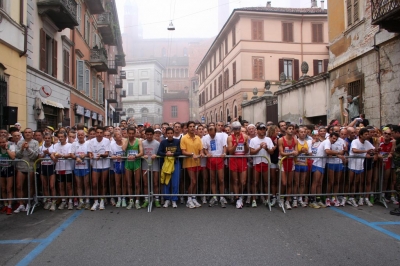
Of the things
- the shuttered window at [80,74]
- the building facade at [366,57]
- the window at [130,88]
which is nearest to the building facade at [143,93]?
the window at [130,88]

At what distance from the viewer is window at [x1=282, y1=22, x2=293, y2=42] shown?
3145cm

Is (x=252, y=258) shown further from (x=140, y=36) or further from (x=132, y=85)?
(x=140, y=36)

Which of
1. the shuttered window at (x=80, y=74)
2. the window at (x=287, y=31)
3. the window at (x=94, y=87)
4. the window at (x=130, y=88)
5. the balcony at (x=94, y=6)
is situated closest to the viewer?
the shuttered window at (x=80, y=74)

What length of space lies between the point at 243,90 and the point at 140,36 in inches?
3855

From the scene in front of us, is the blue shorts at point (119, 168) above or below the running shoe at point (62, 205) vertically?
above

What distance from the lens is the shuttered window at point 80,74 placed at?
797 inches

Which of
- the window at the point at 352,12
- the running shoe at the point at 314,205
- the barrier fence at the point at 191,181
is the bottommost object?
the running shoe at the point at 314,205

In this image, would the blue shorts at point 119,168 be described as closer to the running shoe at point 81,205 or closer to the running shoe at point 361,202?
the running shoe at point 81,205

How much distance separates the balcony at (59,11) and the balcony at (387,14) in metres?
11.8

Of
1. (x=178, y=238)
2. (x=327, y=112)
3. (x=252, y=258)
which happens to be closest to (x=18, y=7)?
(x=178, y=238)

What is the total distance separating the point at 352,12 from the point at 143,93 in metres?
60.1

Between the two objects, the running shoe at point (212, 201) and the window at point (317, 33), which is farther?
the window at point (317, 33)

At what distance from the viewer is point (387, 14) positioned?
988 cm

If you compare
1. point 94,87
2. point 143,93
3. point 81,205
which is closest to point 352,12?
point 81,205
